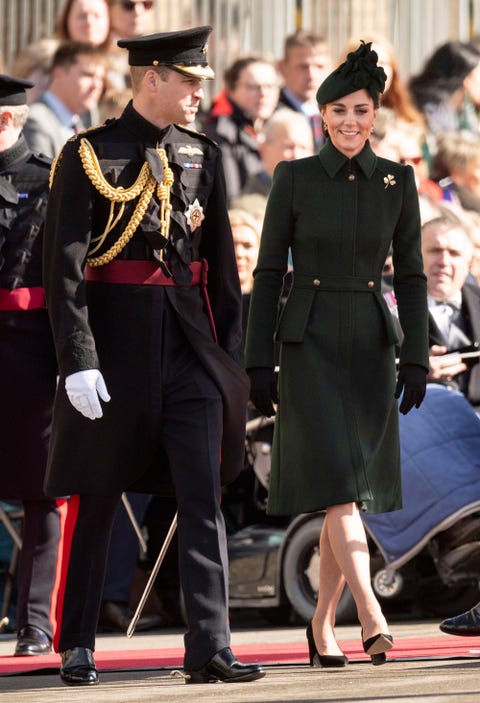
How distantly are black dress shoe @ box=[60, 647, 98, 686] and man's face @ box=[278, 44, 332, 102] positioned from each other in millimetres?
6940

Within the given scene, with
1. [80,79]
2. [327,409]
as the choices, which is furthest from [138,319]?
[80,79]

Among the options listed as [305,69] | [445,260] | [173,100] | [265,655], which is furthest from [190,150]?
[305,69]

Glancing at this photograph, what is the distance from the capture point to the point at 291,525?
9000 millimetres

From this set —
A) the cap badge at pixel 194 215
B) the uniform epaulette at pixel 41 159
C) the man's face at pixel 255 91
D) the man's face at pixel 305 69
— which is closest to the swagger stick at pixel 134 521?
the uniform epaulette at pixel 41 159

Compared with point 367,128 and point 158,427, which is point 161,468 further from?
point 367,128

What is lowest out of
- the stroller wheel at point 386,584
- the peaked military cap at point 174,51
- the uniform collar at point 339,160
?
the stroller wheel at point 386,584

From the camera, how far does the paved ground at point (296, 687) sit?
5469mm

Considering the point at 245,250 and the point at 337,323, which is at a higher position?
the point at 337,323

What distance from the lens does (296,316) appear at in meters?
6.66

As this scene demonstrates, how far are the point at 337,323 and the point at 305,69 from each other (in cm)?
634

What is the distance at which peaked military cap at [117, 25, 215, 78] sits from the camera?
6320mm

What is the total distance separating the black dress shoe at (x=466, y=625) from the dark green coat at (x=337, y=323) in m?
0.43

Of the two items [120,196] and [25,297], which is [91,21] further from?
[120,196]

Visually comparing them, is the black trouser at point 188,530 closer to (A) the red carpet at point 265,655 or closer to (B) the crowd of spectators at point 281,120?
(A) the red carpet at point 265,655
